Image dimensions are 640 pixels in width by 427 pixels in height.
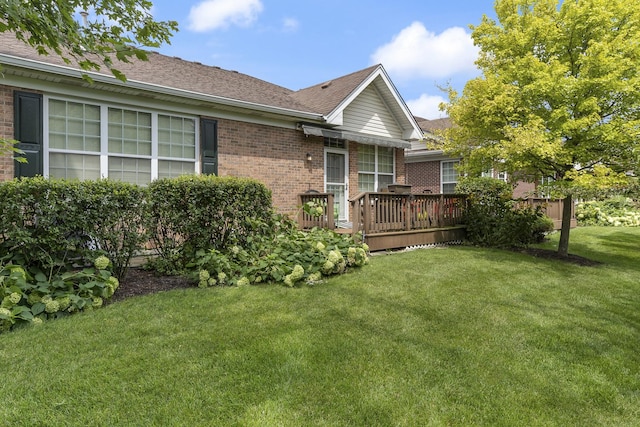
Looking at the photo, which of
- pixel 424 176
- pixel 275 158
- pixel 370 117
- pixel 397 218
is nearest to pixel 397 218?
pixel 397 218

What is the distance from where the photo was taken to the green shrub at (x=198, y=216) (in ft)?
17.2

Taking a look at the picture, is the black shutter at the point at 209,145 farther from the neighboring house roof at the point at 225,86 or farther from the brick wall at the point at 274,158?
the neighboring house roof at the point at 225,86

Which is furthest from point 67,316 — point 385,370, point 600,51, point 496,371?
point 600,51

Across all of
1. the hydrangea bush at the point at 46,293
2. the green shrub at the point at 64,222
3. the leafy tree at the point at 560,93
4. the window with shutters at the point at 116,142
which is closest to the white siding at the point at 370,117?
the leafy tree at the point at 560,93

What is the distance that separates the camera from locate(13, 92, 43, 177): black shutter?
232 inches

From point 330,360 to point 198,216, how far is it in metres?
3.26

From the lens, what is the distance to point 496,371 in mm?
2803

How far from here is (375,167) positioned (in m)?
11.4

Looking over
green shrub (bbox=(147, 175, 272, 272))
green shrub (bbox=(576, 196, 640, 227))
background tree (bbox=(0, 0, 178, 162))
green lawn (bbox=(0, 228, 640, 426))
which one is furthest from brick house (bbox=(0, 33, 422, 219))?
green shrub (bbox=(576, 196, 640, 227))

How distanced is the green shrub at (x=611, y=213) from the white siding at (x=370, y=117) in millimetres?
9870

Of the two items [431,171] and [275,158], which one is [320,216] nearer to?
[275,158]

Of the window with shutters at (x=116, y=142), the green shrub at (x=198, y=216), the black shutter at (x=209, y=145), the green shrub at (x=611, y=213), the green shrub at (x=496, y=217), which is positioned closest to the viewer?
the green shrub at (x=198, y=216)

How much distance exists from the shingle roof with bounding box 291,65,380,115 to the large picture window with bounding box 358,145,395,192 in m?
1.63

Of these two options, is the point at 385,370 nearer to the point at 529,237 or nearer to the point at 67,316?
the point at 67,316
